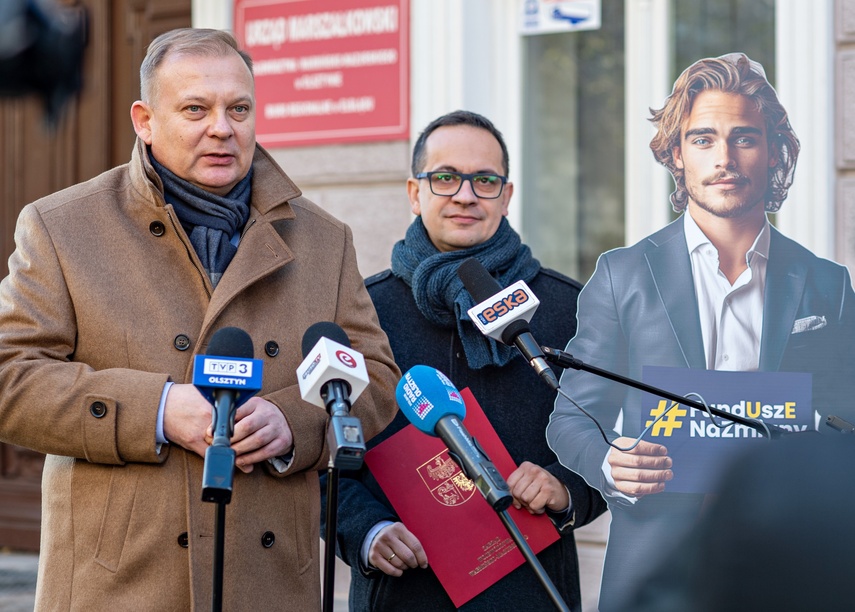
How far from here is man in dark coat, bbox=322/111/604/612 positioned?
3.15 m

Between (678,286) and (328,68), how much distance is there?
130 inches

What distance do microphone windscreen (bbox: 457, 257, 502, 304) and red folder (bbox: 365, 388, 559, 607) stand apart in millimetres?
504

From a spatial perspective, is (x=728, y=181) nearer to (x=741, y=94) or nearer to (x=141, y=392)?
(x=741, y=94)

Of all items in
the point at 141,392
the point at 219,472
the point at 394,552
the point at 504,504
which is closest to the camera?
the point at 219,472

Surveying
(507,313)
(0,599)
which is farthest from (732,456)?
(0,599)

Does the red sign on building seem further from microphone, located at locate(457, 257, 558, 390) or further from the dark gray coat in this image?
microphone, located at locate(457, 257, 558, 390)

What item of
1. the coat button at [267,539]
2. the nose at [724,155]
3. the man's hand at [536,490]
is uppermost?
the nose at [724,155]

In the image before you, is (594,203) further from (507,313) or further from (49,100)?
(49,100)

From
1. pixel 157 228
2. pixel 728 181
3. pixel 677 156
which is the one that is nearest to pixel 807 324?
pixel 728 181

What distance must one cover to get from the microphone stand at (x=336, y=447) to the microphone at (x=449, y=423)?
0.59 ft

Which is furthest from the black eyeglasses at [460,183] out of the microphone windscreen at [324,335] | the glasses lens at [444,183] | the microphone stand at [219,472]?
the microphone stand at [219,472]

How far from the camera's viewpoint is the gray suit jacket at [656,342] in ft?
10.0

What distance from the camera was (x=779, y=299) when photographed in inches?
123

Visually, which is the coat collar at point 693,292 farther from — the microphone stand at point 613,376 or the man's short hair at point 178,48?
the man's short hair at point 178,48
